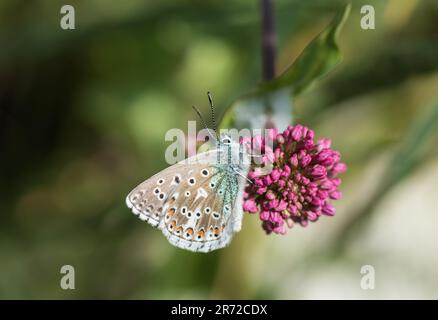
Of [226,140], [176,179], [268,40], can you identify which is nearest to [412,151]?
[268,40]

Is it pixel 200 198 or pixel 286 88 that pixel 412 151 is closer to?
pixel 286 88

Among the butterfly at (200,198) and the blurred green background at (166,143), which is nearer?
the butterfly at (200,198)

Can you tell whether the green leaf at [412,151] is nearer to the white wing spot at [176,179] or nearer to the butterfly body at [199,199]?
the butterfly body at [199,199]

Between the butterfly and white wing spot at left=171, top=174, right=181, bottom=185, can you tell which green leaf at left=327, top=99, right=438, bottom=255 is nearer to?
the butterfly

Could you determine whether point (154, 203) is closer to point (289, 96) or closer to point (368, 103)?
point (289, 96)

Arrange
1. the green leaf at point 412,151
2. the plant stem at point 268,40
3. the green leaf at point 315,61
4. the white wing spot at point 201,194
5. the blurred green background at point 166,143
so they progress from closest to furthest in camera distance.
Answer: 1. the green leaf at point 315,61
2. the white wing spot at point 201,194
3. the plant stem at point 268,40
4. the green leaf at point 412,151
5. the blurred green background at point 166,143

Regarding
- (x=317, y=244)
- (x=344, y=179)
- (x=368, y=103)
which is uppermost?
(x=368, y=103)

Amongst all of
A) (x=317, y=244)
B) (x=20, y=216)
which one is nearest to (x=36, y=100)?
(x=20, y=216)

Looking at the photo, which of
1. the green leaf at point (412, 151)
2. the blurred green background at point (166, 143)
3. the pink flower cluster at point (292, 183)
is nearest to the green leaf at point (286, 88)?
the pink flower cluster at point (292, 183)
